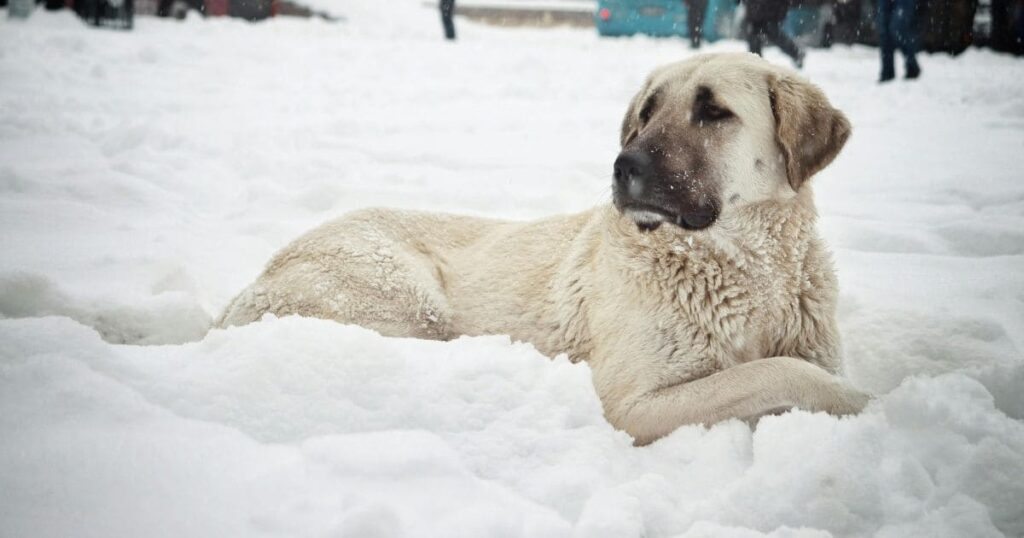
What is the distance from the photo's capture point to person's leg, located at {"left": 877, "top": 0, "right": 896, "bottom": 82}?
38.9ft

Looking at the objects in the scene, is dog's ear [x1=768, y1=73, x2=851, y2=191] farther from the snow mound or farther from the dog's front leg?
the snow mound

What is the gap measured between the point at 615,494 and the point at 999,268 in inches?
138

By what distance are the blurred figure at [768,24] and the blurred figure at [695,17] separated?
424cm

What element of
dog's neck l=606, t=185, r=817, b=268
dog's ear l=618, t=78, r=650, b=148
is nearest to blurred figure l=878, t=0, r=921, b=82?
dog's ear l=618, t=78, r=650, b=148

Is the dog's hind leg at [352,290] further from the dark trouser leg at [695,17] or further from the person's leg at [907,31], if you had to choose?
the dark trouser leg at [695,17]

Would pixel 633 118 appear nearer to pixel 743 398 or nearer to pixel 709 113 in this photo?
pixel 709 113

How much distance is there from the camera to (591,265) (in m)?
3.46

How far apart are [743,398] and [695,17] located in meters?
15.9

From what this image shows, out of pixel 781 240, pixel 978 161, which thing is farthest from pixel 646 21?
pixel 781 240

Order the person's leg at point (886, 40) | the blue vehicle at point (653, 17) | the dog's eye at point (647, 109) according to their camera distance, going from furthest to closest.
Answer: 1. the blue vehicle at point (653, 17)
2. the person's leg at point (886, 40)
3. the dog's eye at point (647, 109)

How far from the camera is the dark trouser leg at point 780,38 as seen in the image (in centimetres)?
1230

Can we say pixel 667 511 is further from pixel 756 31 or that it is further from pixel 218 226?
pixel 756 31

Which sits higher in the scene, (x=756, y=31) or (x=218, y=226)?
(x=756, y=31)

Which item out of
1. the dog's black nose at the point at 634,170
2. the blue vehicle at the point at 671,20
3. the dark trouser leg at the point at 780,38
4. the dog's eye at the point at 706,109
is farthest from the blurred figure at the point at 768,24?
the dog's black nose at the point at 634,170
